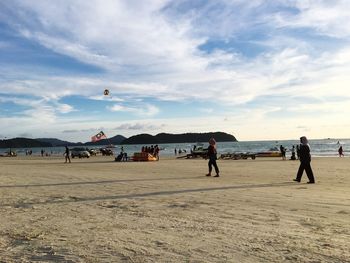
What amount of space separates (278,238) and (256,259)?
1.18m

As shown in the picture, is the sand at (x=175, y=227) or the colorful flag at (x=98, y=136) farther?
the colorful flag at (x=98, y=136)

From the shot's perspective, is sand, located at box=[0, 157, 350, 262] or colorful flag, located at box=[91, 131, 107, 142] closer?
sand, located at box=[0, 157, 350, 262]

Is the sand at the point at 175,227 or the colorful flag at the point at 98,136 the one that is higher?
the colorful flag at the point at 98,136

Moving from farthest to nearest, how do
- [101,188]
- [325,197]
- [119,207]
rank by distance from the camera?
[101,188]
[325,197]
[119,207]

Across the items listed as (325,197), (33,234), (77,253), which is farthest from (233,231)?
(325,197)

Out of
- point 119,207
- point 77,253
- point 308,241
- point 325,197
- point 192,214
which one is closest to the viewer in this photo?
point 77,253

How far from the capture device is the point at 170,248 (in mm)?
5930

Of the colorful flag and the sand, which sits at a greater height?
the colorful flag

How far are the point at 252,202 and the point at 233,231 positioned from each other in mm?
3466

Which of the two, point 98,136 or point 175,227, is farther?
point 98,136

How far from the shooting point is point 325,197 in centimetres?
1134

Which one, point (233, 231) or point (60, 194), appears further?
point (60, 194)

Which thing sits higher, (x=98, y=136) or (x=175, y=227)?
(x=98, y=136)

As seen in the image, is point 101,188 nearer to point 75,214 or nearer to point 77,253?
point 75,214
